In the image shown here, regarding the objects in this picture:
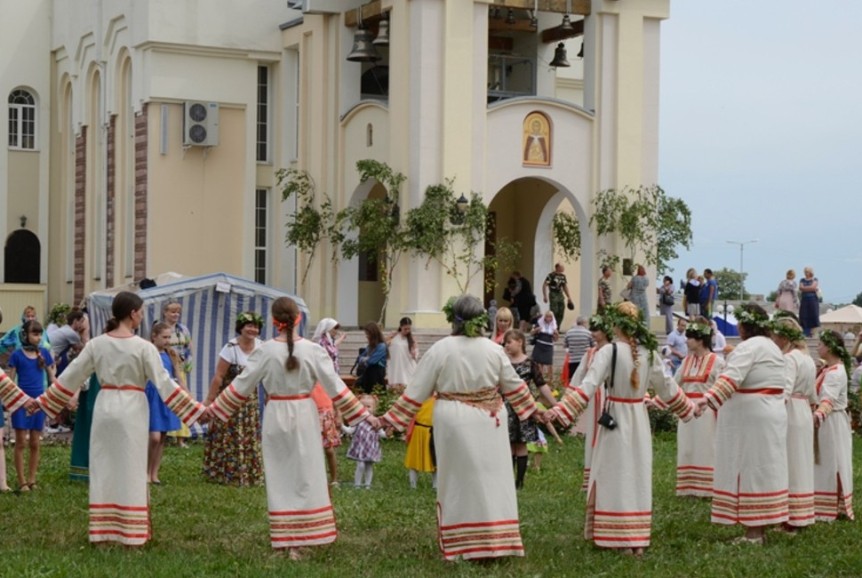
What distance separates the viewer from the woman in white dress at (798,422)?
46.9ft

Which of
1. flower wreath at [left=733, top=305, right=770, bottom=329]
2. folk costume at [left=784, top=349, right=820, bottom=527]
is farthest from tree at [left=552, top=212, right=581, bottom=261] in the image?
flower wreath at [left=733, top=305, right=770, bottom=329]

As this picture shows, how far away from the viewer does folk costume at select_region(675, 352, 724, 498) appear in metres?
16.7

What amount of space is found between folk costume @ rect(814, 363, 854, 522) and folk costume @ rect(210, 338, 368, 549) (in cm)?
462

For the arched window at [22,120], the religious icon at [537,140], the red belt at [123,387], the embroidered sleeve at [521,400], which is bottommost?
the embroidered sleeve at [521,400]

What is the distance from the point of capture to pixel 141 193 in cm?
3662

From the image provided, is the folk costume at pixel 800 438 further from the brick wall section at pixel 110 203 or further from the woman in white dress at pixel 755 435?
the brick wall section at pixel 110 203

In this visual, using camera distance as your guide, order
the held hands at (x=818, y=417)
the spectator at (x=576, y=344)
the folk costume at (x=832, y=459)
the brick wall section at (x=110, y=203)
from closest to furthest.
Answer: the held hands at (x=818, y=417) → the folk costume at (x=832, y=459) → the spectator at (x=576, y=344) → the brick wall section at (x=110, y=203)

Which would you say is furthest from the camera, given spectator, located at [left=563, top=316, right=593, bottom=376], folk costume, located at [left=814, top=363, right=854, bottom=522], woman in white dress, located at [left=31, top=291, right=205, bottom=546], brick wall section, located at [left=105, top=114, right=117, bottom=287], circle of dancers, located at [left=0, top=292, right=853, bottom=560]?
brick wall section, located at [left=105, top=114, right=117, bottom=287]

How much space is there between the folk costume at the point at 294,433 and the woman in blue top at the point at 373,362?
9.81m

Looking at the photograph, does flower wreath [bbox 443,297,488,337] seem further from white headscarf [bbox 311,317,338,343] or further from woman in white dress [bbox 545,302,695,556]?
white headscarf [bbox 311,317,338,343]

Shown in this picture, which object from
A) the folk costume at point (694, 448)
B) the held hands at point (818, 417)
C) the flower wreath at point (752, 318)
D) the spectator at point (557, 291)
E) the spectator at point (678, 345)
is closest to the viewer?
the flower wreath at point (752, 318)

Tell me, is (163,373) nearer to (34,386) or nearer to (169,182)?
(34,386)

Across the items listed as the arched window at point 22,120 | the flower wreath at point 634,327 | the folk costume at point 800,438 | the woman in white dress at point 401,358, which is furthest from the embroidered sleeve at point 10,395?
the arched window at point 22,120

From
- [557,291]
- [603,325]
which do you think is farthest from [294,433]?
[557,291]
